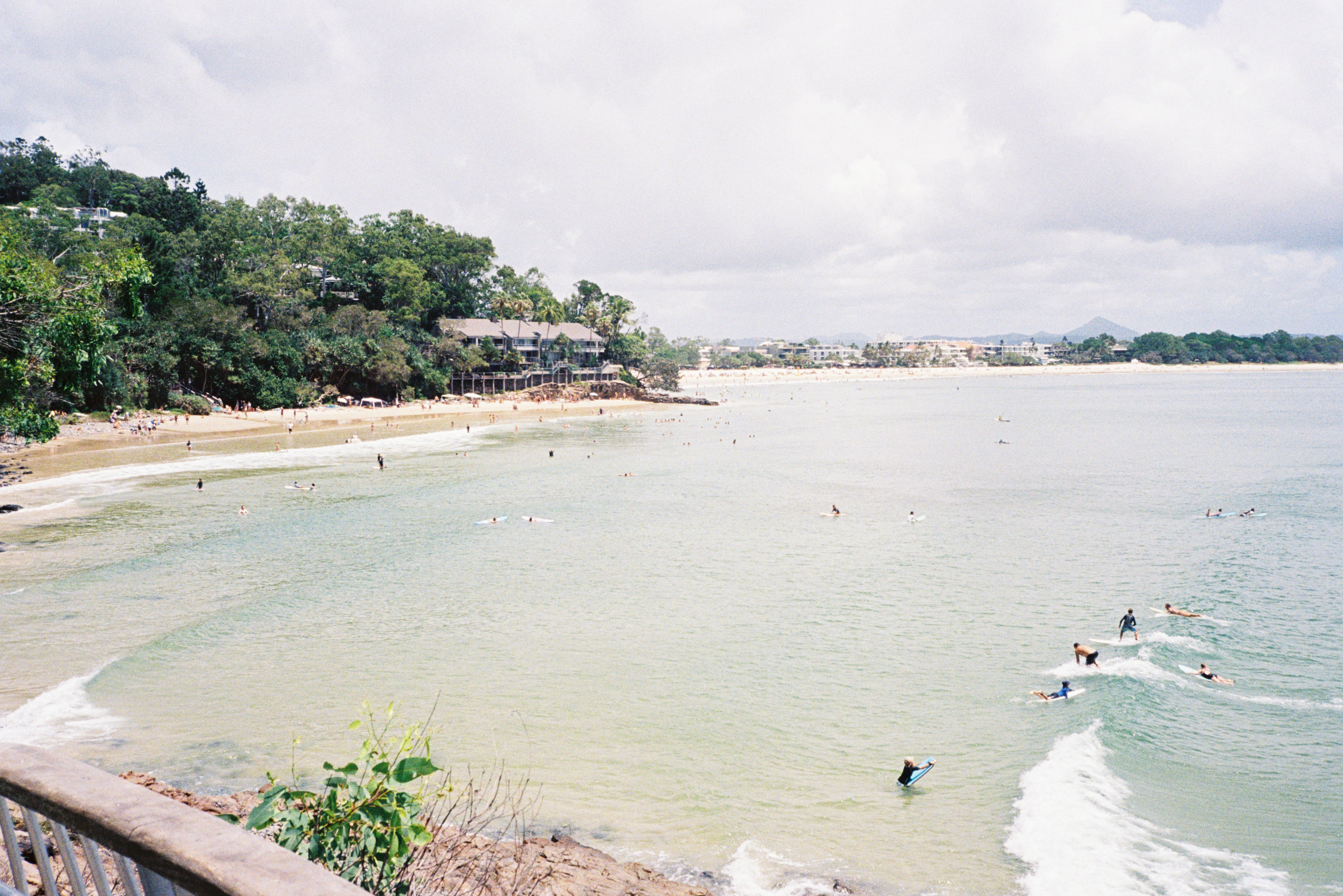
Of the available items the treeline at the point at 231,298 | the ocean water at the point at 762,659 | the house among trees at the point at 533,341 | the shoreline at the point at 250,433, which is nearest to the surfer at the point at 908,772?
the ocean water at the point at 762,659

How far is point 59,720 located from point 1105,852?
54.9 ft

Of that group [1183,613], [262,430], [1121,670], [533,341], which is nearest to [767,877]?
[1121,670]

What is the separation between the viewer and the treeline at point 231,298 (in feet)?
79.9

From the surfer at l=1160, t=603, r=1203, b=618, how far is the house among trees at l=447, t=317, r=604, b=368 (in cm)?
7509

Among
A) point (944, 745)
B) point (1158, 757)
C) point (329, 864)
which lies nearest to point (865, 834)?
point (944, 745)

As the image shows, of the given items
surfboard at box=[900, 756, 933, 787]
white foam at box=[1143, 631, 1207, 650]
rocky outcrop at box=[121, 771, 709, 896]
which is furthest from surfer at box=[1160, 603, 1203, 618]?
rocky outcrop at box=[121, 771, 709, 896]

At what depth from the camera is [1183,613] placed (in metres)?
20.5

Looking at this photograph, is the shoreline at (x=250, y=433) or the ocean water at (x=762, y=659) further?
the shoreline at (x=250, y=433)

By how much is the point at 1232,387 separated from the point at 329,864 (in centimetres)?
15508

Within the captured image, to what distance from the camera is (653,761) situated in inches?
524

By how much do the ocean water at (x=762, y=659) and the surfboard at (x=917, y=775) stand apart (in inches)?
4.8

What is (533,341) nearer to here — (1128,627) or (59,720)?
(1128,627)

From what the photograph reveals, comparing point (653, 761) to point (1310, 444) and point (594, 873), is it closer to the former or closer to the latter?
point (594, 873)

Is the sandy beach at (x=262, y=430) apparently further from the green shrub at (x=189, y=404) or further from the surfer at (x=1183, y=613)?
the surfer at (x=1183, y=613)
